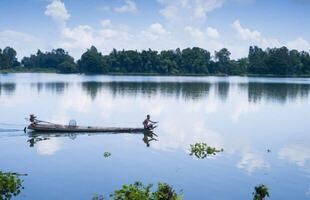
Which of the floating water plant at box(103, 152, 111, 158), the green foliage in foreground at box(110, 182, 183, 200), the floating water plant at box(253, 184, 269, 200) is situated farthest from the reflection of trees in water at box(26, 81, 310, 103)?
the green foliage in foreground at box(110, 182, 183, 200)

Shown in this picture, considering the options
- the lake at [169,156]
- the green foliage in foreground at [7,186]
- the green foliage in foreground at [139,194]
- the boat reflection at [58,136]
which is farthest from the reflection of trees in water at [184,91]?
the green foliage in foreground at [139,194]

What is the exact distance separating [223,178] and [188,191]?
3.01 meters

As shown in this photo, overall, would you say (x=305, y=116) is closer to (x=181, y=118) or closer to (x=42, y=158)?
(x=181, y=118)

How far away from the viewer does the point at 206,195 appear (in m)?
17.0

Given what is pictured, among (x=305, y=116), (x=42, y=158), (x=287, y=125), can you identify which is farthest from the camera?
(x=305, y=116)

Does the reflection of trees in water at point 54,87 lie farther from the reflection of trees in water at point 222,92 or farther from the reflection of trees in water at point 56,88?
the reflection of trees in water at point 222,92

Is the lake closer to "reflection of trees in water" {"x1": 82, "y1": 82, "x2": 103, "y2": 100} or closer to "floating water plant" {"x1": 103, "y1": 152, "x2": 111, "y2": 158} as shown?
"floating water plant" {"x1": 103, "y1": 152, "x2": 111, "y2": 158}

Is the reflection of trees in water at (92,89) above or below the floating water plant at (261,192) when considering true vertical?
above

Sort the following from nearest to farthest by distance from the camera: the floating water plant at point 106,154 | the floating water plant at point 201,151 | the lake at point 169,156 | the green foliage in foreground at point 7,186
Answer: the green foliage in foreground at point 7,186 → the lake at point 169,156 → the floating water plant at point 106,154 → the floating water plant at point 201,151

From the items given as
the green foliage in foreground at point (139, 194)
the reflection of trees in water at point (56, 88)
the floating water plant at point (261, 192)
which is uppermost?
the reflection of trees in water at point (56, 88)

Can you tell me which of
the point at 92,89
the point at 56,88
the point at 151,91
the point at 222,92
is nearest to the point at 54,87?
the point at 56,88

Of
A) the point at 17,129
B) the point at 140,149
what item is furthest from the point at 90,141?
the point at 17,129

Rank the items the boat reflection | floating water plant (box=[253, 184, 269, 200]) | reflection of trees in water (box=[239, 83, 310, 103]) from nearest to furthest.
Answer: floating water plant (box=[253, 184, 269, 200]) < the boat reflection < reflection of trees in water (box=[239, 83, 310, 103])

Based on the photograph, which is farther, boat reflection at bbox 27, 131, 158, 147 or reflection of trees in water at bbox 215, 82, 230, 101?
reflection of trees in water at bbox 215, 82, 230, 101
